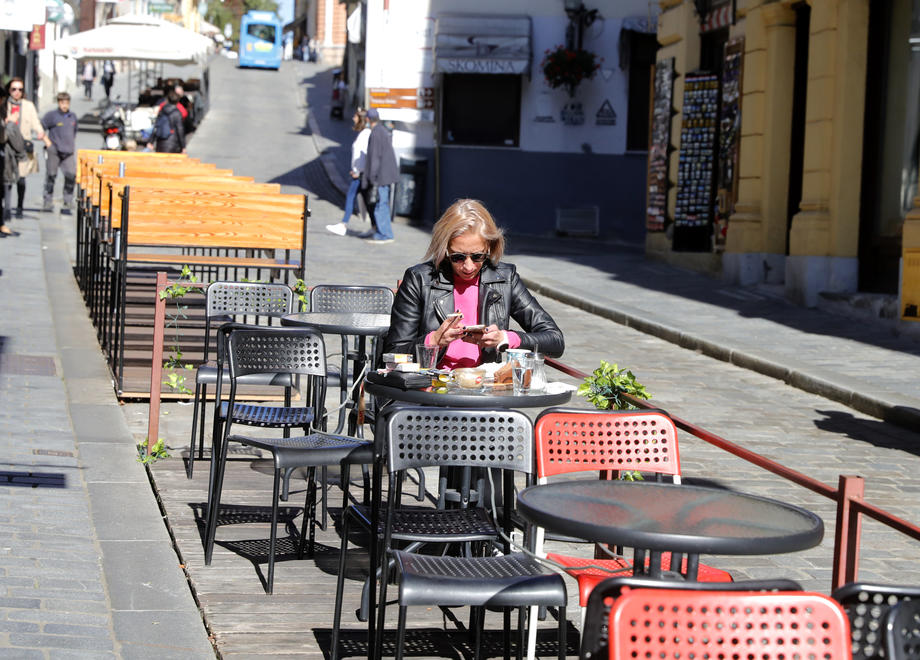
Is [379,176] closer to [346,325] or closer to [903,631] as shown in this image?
→ [346,325]

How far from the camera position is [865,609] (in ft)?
9.35

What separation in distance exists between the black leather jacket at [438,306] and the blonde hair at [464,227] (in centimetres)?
10

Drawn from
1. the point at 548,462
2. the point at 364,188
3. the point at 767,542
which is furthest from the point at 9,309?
the point at 767,542

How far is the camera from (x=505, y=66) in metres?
26.0

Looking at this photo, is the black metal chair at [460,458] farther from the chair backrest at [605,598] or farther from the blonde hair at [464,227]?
the blonde hair at [464,227]

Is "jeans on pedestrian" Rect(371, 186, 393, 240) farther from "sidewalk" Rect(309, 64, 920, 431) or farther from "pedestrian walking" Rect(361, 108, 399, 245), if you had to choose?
"sidewalk" Rect(309, 64, 920, 431)

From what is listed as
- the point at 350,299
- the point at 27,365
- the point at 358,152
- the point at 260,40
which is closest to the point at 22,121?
the point at 358,152

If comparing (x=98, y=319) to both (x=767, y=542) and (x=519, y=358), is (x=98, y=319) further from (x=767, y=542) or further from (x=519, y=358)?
(x=767, y=542)

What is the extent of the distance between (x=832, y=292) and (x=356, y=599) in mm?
11146

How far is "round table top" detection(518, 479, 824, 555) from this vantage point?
3299mm

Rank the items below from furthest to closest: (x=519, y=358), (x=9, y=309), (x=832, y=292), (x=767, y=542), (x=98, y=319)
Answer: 1. (x=832, y=292)
2. (x=9, y=309)
3. (x=98, y=319)
4. (x=519, y=358)
5. (x=767, y=542)

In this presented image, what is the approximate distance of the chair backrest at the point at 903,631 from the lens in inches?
107

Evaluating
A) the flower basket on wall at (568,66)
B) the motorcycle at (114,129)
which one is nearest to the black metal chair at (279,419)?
the flower basket on wall at (568,66)

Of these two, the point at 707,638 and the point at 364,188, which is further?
the point at 364,188
